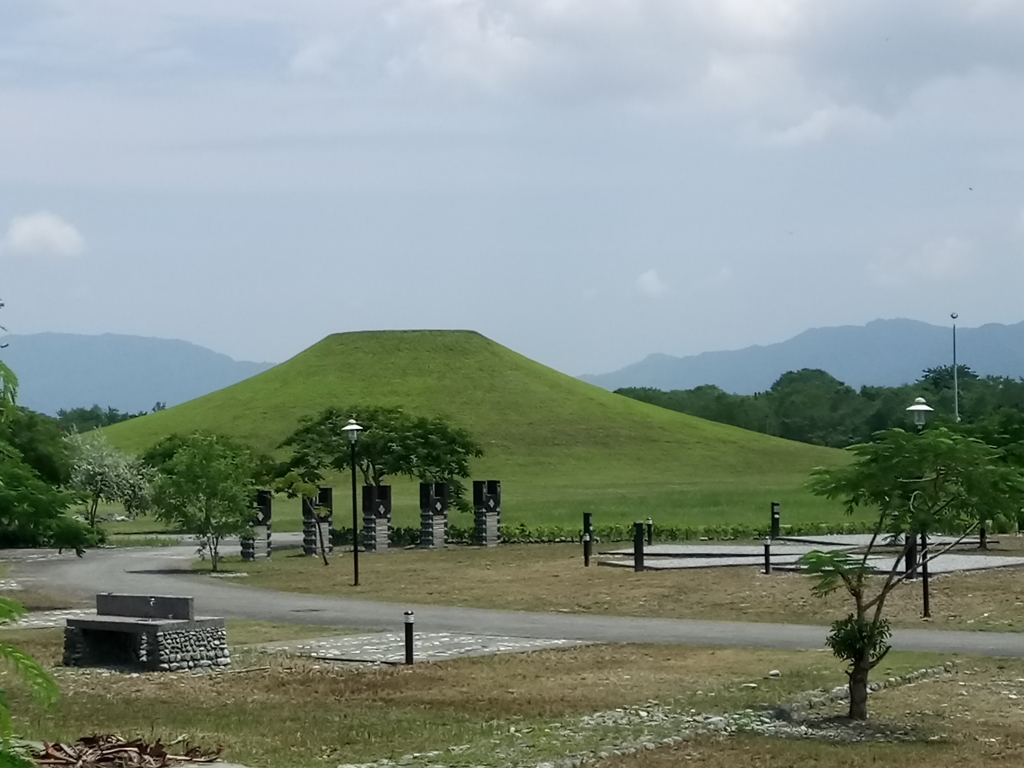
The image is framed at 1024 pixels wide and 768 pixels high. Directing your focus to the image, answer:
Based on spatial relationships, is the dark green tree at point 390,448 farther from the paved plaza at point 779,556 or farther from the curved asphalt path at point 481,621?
the curved asphalt path at point 481,621

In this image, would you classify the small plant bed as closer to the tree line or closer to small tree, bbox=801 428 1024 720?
small tree, bbox=801 428 1024 720

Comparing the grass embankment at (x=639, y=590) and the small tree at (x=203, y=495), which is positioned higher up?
the small tree at (x=203, y=495)

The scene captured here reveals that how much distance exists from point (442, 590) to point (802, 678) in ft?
54.7

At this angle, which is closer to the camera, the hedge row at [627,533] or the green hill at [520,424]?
the hedge row at [627,533]

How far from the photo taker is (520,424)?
116 meters

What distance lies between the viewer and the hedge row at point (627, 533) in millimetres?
53812

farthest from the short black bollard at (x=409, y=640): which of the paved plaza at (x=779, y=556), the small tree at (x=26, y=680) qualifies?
the small tree at (x=26, y=680)

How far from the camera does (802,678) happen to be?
62.3 ft

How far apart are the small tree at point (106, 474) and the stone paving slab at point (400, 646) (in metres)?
44.9

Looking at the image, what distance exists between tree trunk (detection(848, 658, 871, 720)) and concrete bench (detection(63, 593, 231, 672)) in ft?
30.9

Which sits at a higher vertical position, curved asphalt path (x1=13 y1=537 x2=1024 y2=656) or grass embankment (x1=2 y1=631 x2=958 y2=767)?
curved asphalt path (x1=13 y1=537 x2=1024 y2=656)

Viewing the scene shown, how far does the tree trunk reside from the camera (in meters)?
16.4

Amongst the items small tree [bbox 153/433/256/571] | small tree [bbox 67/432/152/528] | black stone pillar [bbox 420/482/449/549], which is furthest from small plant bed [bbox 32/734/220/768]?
small tree [bbox 67/432/152/528]

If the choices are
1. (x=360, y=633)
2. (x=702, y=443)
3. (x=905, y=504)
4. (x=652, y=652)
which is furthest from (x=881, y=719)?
(x=702, y=443)
